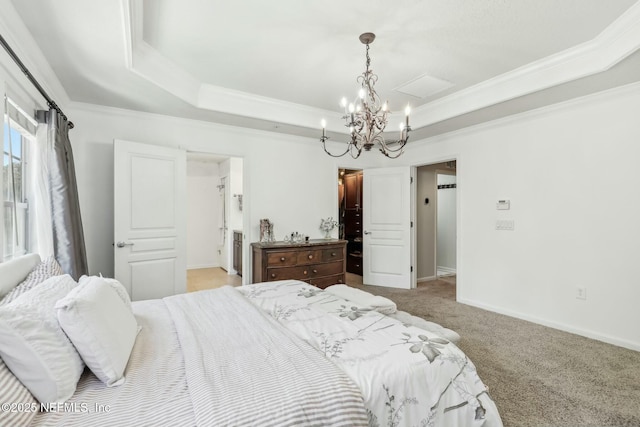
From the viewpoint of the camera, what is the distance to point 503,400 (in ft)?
6.54

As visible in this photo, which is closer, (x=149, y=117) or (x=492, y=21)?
(x=492, y=21)

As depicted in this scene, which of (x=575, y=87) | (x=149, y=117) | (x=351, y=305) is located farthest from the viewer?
(x=149, y=117)

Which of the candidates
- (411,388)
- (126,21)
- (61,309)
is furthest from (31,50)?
(411,388)

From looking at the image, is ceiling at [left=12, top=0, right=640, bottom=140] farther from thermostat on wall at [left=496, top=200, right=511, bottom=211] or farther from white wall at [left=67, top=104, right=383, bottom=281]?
thermostat on wall at [left=496, top=200, right=511, bottom=211]

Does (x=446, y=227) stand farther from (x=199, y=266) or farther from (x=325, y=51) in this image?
(x=199, y=266)

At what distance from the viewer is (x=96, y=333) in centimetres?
118

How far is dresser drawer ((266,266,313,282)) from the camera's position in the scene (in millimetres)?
3879

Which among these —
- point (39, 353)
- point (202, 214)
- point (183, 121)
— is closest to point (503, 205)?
point (183, 121)

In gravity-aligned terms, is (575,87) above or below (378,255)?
above

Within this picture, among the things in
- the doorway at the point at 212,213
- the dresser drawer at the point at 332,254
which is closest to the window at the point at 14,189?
the dresser drawer at the point at 332,254

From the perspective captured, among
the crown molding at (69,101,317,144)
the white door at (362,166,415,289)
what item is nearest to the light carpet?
the white door at (362,166,415,289)

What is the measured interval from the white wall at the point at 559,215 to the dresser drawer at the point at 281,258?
232 cm

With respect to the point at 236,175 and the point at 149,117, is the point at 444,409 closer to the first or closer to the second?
the point at 149,117

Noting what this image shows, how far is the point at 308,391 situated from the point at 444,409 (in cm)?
63
